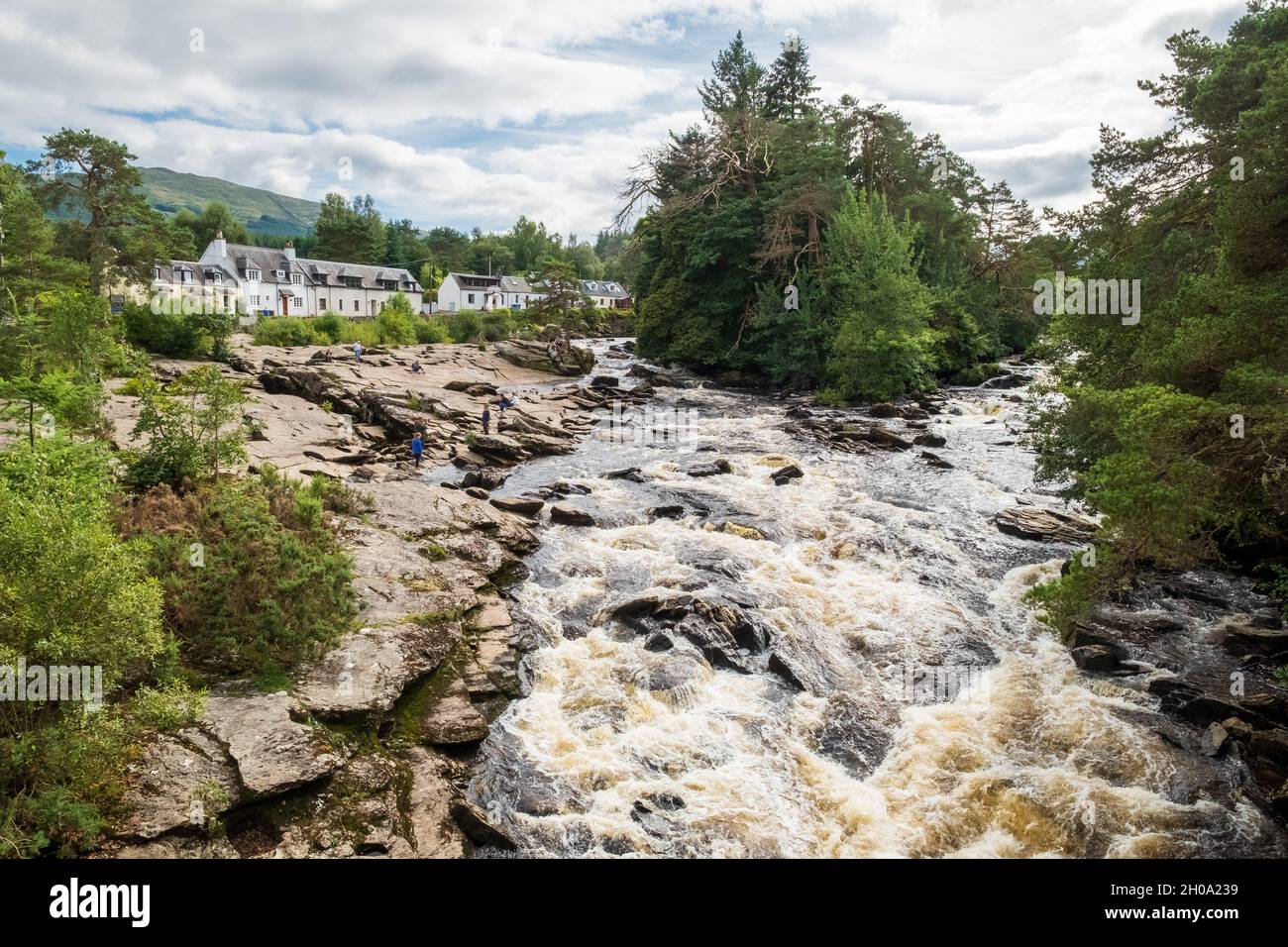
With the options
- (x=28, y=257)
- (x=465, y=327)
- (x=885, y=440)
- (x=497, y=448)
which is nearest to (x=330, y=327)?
(x=465, y=327)

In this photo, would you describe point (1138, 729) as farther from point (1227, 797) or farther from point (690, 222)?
point (690, 222)

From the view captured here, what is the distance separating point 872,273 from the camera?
42938mm

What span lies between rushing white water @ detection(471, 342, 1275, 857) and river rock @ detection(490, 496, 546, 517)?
121 centimetres

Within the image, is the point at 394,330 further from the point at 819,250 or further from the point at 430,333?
the point at 819,250

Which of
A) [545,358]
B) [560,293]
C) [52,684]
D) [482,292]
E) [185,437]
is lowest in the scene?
[52,684]

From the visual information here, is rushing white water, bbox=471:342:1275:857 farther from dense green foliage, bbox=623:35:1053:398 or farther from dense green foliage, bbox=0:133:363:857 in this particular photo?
dense green foliage, bbox=623:35:1053:398

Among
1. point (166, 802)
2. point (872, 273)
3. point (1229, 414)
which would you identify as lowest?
point (166, 802)

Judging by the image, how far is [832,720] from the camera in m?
12.5
